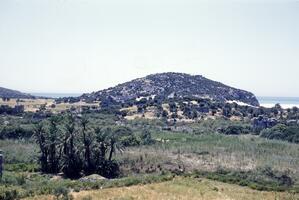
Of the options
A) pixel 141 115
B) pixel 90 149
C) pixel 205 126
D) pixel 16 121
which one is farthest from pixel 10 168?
pixel 141 115

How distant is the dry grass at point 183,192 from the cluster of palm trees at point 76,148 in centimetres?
2314

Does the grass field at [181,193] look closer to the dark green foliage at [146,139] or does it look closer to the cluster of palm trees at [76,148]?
the cluster of palm trees at [76,148]

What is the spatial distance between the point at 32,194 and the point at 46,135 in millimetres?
35094

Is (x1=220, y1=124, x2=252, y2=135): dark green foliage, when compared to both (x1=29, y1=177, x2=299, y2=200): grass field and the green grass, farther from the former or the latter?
(x1=29, y1=177, x2=299, y2=200): grass field

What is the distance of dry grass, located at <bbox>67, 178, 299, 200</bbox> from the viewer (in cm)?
5322

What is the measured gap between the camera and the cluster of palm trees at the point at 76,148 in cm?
8394

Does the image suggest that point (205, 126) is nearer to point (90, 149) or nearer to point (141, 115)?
point (141, 115)

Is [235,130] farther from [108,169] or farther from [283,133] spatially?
[108,169]

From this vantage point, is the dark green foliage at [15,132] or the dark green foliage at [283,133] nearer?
the dark green foliage at [15,132]

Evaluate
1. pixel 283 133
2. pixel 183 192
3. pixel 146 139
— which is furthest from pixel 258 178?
pixel 283 133

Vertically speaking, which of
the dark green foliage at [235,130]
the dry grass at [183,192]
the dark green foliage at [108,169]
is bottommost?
the dark green foliage at [108,169]

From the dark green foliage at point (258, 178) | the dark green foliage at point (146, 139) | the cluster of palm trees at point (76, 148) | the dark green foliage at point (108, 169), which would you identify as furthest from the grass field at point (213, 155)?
the cluster of palm trees at point (76, 148)

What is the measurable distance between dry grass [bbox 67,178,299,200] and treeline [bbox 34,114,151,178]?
75.9 feet

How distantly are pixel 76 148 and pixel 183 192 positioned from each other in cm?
Answer: 3415
